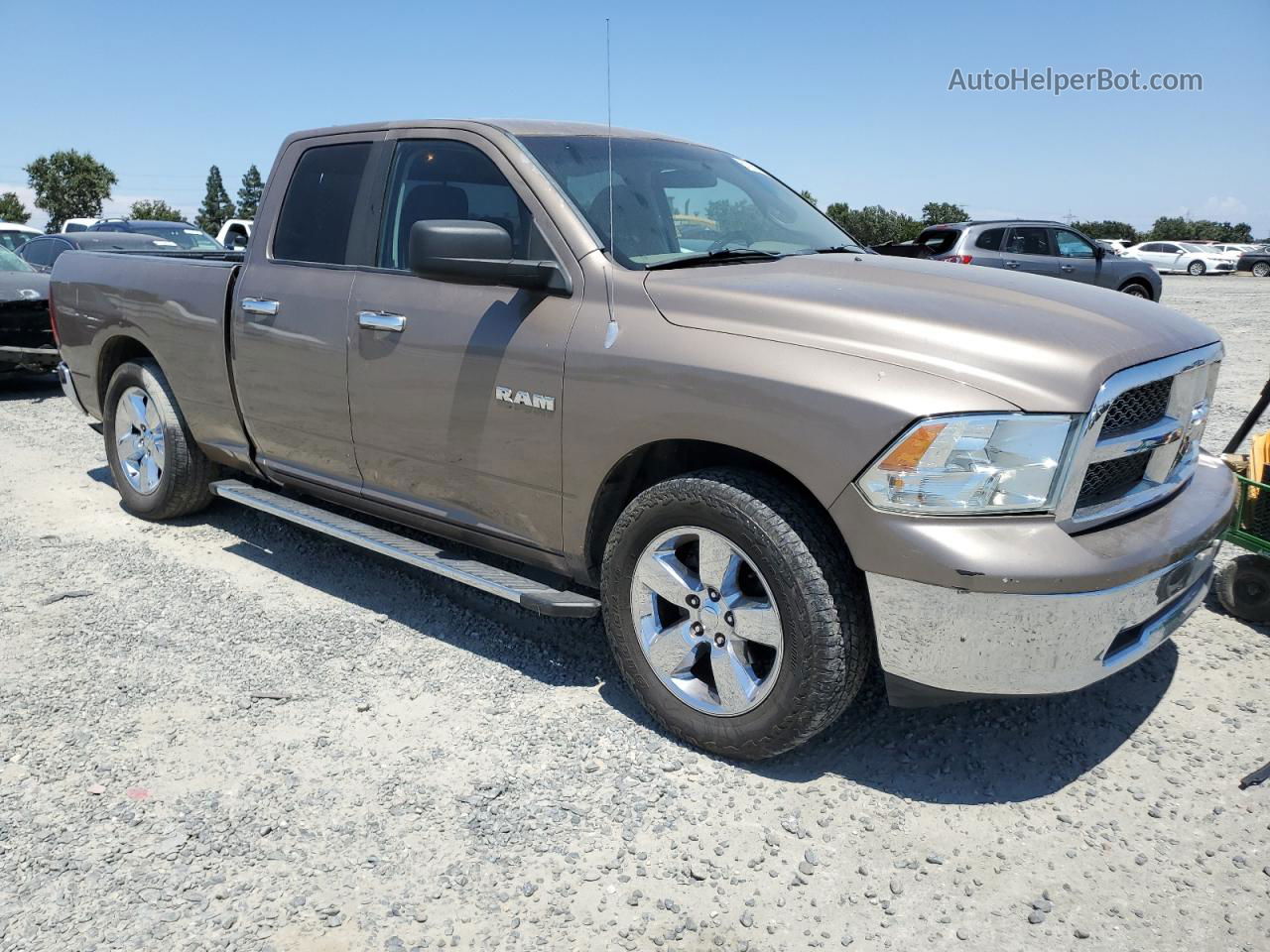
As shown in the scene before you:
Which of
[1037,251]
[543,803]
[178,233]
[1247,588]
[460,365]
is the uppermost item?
[178,233]

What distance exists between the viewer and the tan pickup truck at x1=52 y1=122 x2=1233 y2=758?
2578 mm

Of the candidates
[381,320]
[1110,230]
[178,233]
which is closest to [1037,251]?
[178,233]

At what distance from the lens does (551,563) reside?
11.6ft

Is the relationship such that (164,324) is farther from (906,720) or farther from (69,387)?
(906,720)

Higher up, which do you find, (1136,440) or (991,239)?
(991,239)

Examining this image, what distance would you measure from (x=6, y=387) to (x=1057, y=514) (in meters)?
11.0

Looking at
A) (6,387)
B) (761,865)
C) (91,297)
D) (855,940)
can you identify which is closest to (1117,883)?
(855,940)

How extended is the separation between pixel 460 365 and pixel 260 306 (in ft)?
4.38

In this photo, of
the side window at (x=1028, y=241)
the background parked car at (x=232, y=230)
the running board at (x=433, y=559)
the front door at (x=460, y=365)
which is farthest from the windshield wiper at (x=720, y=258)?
the side window at (x=1028, y=241)

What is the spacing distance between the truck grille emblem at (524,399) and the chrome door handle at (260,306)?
56.2 inches

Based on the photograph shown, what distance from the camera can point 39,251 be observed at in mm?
14508

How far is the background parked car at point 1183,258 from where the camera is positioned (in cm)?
3703

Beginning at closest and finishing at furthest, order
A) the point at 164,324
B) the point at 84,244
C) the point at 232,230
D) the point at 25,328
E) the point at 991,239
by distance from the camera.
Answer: the point at 164,324 → the point at 232,230 → the point at 25,328 → the point at 84,244 → the point at 991,239

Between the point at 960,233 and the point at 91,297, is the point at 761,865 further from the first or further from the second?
the point at 960,233
